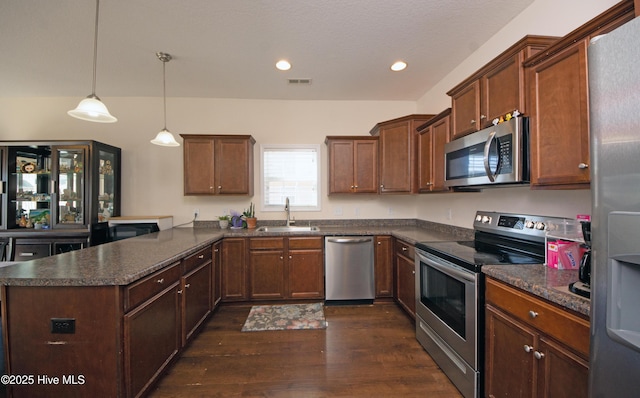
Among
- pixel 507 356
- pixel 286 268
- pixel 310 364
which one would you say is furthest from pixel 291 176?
pixel 507 356

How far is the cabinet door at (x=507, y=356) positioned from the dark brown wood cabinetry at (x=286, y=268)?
1.89m

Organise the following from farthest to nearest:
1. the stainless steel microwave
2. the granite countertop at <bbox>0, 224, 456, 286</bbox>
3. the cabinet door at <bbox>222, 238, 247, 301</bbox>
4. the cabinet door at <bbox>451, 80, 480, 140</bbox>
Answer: the cabinet door at <bbox>222, 238, 247, 301</bbox> → the cabinet door at <bbox>451, 80, 480, 140</bbox> → the stainless steel microwave → the granite countertop at <bbox>0, 224, 456, 286</bbox>

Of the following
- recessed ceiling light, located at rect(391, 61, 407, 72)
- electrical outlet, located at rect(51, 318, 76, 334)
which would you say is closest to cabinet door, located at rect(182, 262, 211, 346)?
electrical outlet, located at rect(51, 318, 76, 334)

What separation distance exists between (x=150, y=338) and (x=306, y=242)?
1.78m

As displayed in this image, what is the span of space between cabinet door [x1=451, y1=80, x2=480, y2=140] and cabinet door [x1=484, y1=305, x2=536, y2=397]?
1358 millimetres

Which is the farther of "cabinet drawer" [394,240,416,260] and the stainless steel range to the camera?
"cabinet drawer" [394,240,416,260]

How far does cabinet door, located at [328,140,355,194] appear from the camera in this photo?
347 cm

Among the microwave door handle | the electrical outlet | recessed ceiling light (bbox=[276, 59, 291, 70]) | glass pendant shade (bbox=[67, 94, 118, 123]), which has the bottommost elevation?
the electrical outlet

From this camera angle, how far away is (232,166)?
3350 millimetres

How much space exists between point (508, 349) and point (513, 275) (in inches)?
15.9

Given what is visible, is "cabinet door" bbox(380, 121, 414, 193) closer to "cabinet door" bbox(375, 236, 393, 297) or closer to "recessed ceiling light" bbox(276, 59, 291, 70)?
"cabinet door" bbox(375, 236, 393, 297)

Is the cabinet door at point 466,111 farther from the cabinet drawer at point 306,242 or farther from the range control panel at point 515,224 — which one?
the cabinet drawer at point 306,242

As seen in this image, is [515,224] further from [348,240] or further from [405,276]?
[348,240]

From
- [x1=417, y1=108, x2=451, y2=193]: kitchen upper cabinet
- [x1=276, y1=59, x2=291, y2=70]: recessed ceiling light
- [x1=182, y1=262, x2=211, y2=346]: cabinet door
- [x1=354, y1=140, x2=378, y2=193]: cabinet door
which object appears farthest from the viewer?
[x1=354, y1=140, x2=378, y2=193]: cabinet door
